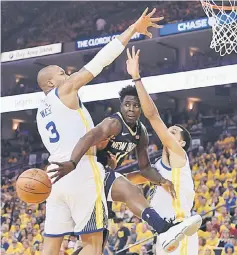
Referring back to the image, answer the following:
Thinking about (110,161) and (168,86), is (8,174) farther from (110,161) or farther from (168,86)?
(110,161)

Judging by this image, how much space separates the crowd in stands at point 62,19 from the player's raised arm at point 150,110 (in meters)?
13.8

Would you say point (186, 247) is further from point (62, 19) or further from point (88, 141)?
point (62, 19)

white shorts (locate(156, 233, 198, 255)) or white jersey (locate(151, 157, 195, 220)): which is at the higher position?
white jersey (locate(151, 157, 195, 220))

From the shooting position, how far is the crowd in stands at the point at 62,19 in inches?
762

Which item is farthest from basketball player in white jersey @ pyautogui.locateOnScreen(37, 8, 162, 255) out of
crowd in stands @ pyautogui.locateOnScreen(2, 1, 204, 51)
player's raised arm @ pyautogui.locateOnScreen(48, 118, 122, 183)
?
crowd in stands @ pyautogui.locateOnScreen(2, 1, 204, 51)

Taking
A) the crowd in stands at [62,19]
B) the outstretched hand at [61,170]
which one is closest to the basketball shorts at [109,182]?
the outstretched hand at [61,170]

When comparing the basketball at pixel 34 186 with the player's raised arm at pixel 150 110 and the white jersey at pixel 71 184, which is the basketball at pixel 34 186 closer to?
the white jersey at pixel 71 184

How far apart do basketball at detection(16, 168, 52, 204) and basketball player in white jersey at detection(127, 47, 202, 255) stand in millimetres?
1032

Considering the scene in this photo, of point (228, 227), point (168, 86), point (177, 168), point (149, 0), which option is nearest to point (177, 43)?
point (149, 0)

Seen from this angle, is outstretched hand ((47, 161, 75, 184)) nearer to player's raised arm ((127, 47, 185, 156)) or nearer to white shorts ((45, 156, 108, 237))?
white shorts ((45, 156, 108, 237))

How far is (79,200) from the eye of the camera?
4.66 metres

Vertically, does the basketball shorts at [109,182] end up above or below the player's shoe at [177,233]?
above

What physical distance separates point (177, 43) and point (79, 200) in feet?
42.9

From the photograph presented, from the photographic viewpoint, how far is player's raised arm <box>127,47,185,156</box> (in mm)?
4824
